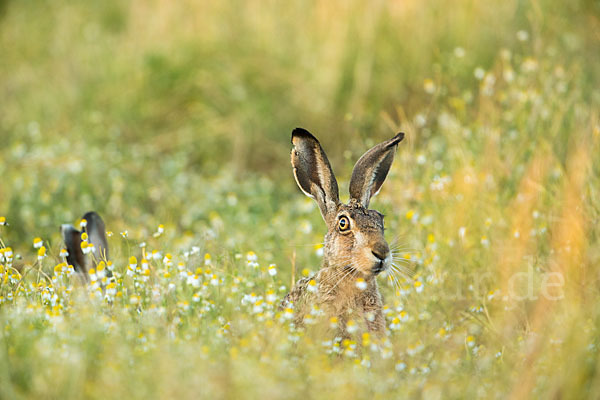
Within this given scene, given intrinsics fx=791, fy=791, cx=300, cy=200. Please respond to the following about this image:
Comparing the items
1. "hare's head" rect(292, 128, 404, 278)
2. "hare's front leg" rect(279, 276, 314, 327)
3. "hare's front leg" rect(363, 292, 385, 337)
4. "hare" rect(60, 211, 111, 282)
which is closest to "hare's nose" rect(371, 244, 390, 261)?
"hare's head" rect(292, 128, 404, 278)

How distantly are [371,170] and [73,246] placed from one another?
186cm

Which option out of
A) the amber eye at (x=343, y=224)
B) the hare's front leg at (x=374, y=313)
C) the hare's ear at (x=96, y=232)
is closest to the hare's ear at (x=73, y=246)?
the hare's ear at (x=96, y=232)

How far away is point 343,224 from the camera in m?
4.27

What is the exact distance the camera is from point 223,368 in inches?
116

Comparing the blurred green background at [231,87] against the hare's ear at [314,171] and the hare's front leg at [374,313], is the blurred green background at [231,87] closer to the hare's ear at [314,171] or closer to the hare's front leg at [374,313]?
the hare's ear at [314,171]

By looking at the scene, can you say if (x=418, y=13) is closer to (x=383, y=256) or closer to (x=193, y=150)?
(x=193, y=150)

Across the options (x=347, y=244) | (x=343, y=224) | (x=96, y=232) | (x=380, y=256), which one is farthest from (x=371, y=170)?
(x=96, y=232)

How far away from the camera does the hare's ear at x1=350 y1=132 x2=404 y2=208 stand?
4.38m

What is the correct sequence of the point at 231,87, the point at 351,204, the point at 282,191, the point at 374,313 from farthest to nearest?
the point at 231,87, the point at 282,191, the point at 351,204, the point at 374,313

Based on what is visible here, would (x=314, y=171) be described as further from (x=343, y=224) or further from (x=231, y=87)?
(x=231, y=87)

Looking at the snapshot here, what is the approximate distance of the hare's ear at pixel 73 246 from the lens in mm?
4723

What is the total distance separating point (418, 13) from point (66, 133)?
391 centimetres

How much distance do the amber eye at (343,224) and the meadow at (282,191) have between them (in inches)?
A: 18.8

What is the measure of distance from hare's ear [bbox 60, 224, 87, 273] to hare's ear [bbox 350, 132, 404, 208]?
170 cm
